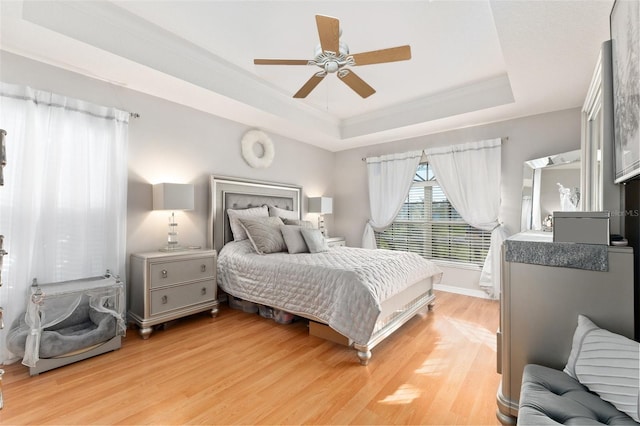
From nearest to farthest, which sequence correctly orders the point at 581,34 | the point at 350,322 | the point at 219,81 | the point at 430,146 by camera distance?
the point at 581,34 < the point at 350,322 < the point at 219,81 < the point at 430,146

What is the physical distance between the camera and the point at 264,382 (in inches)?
75.6

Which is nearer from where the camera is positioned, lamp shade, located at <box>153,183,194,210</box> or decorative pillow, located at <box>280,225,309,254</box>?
lamp shade, located at <box>153,183,194,210</box>

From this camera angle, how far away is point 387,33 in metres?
2.47

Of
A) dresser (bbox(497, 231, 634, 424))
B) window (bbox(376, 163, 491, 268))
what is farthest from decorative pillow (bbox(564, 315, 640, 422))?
window (bbox(376, 163, 491, 268))

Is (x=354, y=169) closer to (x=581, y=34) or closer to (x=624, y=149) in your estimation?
(x=581, y=34)

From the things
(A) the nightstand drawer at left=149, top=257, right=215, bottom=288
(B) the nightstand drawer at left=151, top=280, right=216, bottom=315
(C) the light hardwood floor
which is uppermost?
(A) the nightstand drawer at left=149, top=257, right=215, bottom=288

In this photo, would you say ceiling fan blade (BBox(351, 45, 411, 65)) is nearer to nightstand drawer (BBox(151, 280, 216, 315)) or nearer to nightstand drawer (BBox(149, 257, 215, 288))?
nightstand drawer (BBox(149, 257, 215, 288))

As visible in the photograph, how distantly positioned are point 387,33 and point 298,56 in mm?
889

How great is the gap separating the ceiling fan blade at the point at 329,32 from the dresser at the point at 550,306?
62.9 inches

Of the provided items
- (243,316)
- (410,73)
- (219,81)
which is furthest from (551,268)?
(219,81)

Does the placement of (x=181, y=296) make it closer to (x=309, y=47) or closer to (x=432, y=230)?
(x=309, y=47)

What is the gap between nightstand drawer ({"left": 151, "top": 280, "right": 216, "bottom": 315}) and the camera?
8.75 feet

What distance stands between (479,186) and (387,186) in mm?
1384

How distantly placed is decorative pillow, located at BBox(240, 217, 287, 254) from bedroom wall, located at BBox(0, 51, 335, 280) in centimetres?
70
